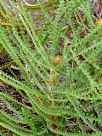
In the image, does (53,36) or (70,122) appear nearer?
(53,36)

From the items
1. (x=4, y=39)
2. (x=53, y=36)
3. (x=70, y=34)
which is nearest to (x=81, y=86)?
(x=53, y=36)

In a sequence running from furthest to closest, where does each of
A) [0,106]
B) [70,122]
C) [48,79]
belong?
[0,106]
[70,122]
[48,79]

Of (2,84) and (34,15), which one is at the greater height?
(34,15)

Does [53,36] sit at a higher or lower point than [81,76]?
higher

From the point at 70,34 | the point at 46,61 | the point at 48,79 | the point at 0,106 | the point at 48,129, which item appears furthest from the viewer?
the point at 70,34

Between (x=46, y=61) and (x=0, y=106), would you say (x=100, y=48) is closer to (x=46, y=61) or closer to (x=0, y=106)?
(x=46, y=61)

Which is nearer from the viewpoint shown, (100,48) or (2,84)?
(100,48)

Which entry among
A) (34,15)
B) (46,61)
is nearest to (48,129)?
(46,61)

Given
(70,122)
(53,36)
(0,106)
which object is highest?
(53,36)

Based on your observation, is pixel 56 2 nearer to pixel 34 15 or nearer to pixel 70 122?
pixel 34 15
